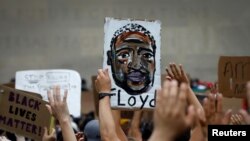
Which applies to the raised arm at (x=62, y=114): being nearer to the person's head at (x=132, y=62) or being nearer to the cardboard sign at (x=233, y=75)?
the person's head at (x=132, y=62)

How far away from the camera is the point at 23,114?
332 centimetres

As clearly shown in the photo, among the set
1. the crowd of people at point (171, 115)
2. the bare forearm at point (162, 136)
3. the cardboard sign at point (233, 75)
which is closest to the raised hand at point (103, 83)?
the crowd of people at point (171, 115)

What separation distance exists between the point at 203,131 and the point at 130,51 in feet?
Result: 3.05

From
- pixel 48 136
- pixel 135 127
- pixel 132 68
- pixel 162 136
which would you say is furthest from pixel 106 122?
pixel 135 127

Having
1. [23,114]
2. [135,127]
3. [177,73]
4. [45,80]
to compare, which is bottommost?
[135,127]

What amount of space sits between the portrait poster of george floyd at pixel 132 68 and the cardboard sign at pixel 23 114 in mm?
479

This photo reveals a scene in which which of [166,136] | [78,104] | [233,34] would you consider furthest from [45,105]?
[233,34]

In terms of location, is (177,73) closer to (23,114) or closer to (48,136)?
(48,136)

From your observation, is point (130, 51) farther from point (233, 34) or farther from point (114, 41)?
point (233, 34)

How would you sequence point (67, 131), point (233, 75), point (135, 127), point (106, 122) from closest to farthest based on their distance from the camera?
point (106, 122) → point (67, 131) → point (233, 75) → point (135, 127)

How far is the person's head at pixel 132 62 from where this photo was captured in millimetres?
2932

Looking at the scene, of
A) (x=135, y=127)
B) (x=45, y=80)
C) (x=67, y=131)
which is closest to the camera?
(x=67, y=131)

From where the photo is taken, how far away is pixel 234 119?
7.76ft

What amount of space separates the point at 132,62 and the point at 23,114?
71 centimetres
